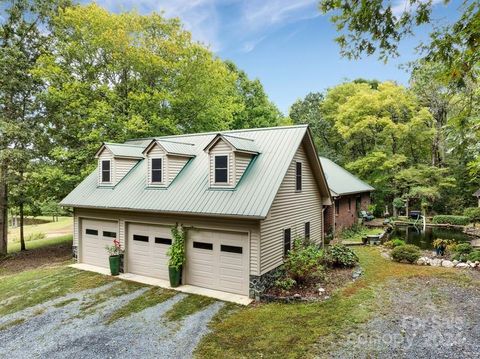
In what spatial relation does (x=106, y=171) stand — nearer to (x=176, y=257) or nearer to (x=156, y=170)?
(x=156, y=170)

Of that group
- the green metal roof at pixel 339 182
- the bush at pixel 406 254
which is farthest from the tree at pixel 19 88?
the bush at pixel 406 254

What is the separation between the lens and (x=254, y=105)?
35625 mm

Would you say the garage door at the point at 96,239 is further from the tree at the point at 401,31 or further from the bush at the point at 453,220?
the bush at the point at 453,220

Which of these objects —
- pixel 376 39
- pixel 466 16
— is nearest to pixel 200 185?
pixel 376 39

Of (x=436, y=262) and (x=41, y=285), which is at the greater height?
(x=436, y=262)

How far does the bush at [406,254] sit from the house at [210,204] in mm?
3705

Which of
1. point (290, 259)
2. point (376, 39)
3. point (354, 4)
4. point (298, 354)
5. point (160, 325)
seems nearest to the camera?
point (354, 4)

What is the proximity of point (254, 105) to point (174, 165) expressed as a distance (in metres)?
24.3

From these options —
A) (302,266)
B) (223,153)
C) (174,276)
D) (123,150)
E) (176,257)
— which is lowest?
(174,276)

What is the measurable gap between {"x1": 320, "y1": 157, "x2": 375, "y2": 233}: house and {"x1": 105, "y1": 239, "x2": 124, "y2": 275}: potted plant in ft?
40.5

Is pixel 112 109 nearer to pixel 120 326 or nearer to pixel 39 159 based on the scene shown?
pixel 39 159

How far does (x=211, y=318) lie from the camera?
8875 millimetres

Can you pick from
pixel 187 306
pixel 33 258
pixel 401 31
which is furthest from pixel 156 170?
pixel 33 258

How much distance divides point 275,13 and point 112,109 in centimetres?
1171
